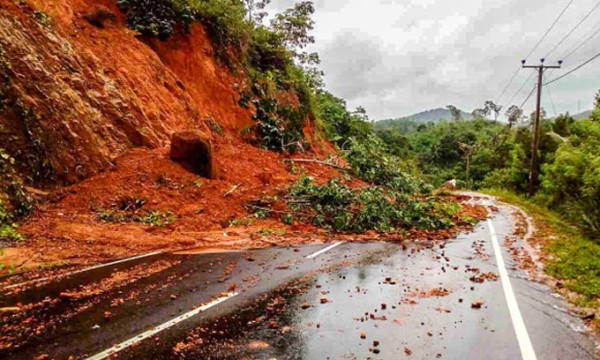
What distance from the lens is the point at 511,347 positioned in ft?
14.6

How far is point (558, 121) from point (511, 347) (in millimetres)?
35734


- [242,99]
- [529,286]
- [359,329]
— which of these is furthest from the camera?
[242,99]

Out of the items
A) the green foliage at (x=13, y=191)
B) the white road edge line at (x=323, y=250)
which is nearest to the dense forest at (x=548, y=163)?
the white road edge line at (x=323, y=250)

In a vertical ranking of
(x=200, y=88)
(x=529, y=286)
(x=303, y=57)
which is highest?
(x=303, y=57)

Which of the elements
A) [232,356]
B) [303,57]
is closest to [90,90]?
[232,356]

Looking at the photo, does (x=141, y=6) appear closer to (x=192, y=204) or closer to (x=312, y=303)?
(x=192, y=204)

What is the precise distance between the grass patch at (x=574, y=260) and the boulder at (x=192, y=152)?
31.4ft

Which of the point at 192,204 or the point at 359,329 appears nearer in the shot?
the point at 359,329

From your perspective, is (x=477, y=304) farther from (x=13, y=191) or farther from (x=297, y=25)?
(x=297, y=25)

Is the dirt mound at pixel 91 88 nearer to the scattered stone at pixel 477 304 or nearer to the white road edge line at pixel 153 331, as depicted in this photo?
the white road edge line at pixel 153 331

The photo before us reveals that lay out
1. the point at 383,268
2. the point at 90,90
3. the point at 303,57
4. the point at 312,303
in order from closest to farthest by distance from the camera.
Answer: the point at 312,303 < the point at 383,268 < the point at 90,90 < the point at 303,57

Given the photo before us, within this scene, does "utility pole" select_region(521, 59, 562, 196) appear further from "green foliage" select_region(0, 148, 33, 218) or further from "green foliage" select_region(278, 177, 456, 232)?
"green foliage" select_region(0, 148, 33, 218)

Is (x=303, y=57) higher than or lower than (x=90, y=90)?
higher

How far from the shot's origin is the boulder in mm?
13102
